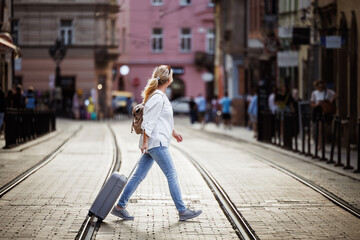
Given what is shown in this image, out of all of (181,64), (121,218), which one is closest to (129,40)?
(181,64)

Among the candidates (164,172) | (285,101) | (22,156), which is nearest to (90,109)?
(285,101)

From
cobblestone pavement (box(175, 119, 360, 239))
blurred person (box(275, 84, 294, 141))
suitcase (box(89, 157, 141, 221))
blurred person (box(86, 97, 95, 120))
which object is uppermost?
blurred person (box(275, 84, 294, 141))

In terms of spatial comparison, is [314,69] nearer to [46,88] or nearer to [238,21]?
[238,21]

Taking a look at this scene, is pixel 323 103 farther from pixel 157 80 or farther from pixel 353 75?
pixel 157 80

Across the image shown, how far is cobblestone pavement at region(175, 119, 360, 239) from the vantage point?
9.98m

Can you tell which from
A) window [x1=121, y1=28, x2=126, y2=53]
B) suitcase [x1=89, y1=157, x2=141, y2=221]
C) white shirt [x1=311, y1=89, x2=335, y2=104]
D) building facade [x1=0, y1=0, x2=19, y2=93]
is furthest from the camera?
window [x1=121, y1=28, x2=126, y2=53]

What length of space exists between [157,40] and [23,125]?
50.2m

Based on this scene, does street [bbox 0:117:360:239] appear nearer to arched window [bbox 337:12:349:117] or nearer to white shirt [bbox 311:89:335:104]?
white shirt [bbox 311:89:335:104]

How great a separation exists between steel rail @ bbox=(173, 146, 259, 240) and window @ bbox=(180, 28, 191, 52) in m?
59.9

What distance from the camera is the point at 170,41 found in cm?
7669

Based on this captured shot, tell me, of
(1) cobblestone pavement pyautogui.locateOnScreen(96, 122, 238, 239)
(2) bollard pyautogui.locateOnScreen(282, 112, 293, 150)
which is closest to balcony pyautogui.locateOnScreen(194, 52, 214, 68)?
(2) bollard pyautogui.locateOnScreen(282, 112, 293, 150)

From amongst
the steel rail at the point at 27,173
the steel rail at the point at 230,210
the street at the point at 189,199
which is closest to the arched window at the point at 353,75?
the street at the point at 189,199

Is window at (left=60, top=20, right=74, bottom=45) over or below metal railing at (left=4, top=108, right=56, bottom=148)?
over

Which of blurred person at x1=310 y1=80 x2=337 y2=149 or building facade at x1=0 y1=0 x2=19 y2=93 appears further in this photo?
building facade at x1=0 y1=0 x2=19 y2=93
